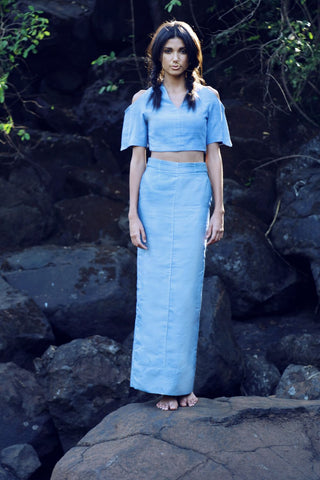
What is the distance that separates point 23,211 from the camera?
5.92 meters

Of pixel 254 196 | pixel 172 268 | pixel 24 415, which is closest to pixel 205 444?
pixel 172 268

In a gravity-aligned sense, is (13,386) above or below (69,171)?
below

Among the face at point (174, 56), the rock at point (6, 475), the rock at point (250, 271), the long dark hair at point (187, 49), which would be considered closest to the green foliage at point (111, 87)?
the rock at point (250, 271)

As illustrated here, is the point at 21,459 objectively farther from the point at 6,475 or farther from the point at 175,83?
the point at 175,83

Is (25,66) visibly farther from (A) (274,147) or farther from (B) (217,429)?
(B) (217,429)

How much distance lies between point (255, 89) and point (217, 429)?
3.86 meters

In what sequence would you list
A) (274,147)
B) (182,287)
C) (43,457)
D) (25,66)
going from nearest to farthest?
(182,287), (43,457), (274,147), (25,66)

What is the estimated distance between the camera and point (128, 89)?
20.4 feet

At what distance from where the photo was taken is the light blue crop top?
334cm

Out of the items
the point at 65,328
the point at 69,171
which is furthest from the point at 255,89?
the point at 65,328

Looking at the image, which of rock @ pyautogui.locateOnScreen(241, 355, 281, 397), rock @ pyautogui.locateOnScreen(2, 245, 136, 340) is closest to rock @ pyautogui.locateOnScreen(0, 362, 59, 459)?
rock @ pyautogui.locateOnScreen(2, 245, 136, 340)

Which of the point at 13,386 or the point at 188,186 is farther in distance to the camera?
the point at 13,386

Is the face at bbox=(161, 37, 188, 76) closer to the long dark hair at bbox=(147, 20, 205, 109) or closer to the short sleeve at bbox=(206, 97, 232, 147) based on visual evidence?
the long dark hair at bbox=(147, 20, 205, 109)

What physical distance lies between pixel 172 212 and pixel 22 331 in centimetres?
175
